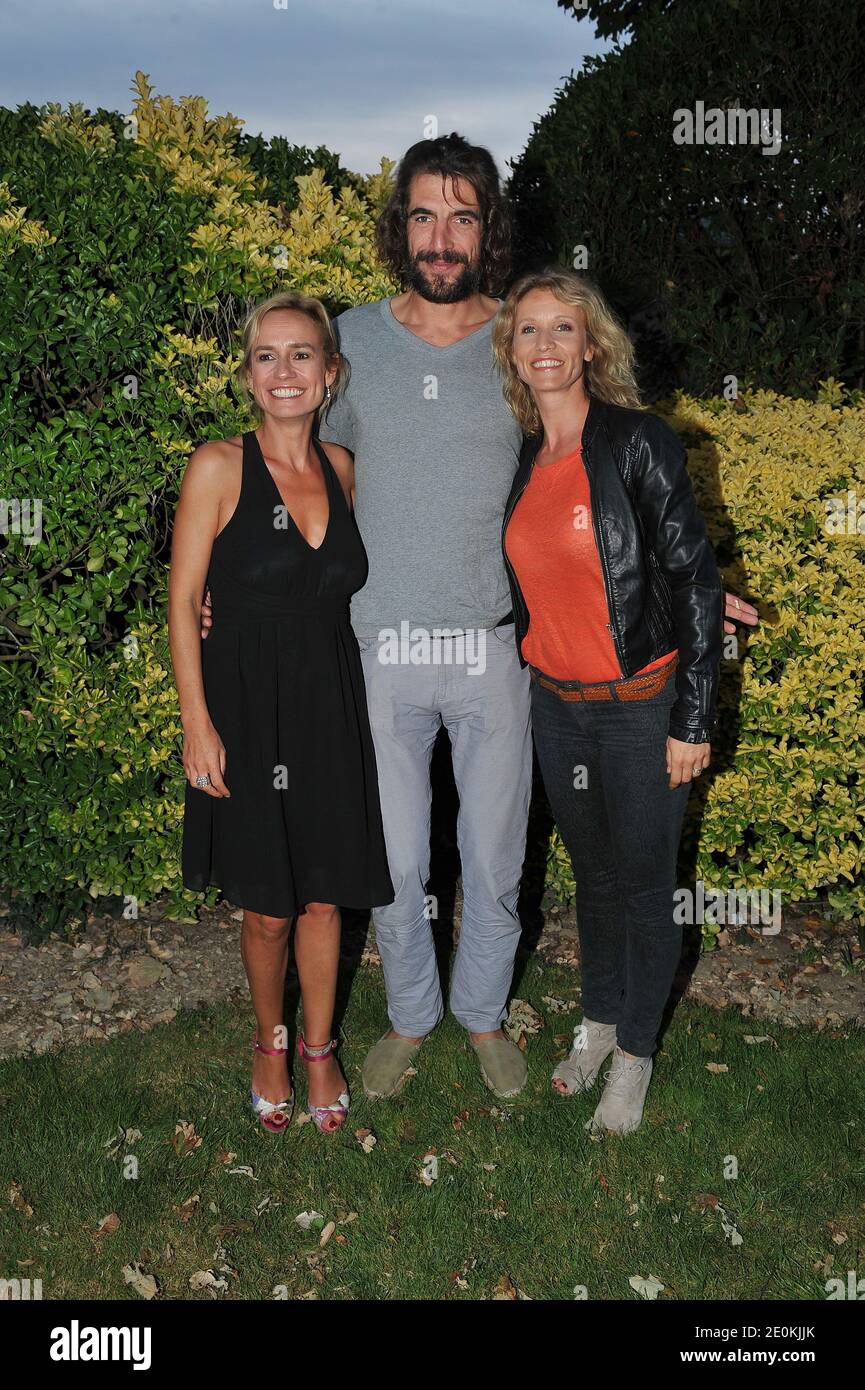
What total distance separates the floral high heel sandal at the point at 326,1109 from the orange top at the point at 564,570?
1.49 metres

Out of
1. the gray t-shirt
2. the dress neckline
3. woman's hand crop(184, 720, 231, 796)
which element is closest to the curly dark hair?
the gray t-shirt

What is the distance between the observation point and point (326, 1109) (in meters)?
3.93

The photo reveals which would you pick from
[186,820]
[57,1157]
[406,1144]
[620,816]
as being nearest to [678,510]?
[620,816]

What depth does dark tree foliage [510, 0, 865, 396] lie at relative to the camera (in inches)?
271

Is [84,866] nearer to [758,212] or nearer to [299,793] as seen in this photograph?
[299,793]

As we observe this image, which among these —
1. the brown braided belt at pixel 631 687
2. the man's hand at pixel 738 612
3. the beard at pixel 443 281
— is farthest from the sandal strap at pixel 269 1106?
the beard at pixel 443 281

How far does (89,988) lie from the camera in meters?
4.92

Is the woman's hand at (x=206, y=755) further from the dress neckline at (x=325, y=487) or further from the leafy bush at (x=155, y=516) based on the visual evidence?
the leafy bush at (x=155, y=516)

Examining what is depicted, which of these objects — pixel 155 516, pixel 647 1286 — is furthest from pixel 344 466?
pixel 647 1286

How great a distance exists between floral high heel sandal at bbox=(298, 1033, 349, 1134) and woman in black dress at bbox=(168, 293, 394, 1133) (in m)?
0.42

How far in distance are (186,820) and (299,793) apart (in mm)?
390

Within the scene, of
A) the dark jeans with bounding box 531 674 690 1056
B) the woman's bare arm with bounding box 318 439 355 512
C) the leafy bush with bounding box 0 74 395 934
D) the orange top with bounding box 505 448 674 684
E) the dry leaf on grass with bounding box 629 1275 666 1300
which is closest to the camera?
the dry leaf on grass with bounding box 629 1275 666 1300

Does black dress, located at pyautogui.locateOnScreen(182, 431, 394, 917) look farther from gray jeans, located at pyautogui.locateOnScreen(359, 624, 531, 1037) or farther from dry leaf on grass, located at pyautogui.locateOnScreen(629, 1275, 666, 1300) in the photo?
dry leaf on grass, located at pyautogui.locateOnScreen(629, 1275, 666, 1300)

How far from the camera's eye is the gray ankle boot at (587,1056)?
13.5 feet
